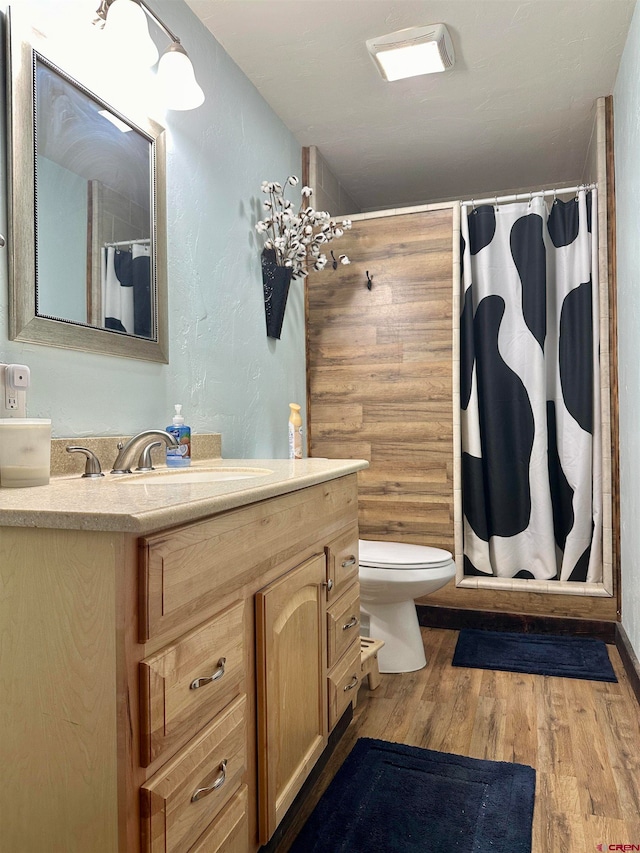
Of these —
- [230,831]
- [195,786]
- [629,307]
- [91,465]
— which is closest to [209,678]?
[195,786]

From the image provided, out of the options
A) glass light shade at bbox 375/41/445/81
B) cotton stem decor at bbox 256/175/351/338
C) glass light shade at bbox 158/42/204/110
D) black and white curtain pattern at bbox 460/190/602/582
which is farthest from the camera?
black and white curtain pattern at bbox 460/190/602/582

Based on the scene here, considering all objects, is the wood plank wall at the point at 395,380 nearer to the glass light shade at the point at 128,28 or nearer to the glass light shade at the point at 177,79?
the glass light shade at the point at 177,79

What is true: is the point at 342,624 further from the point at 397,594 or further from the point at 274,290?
the point at 274,290

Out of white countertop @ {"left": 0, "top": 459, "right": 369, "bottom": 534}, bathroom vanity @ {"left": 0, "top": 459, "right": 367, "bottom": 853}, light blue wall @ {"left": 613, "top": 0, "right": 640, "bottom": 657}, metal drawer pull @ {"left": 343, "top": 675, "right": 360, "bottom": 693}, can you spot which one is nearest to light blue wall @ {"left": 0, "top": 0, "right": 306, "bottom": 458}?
white countertop @ {"left": 0, "top": 459, "right": 369, "bottom": 534}

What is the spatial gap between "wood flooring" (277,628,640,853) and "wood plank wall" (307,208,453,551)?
71cm

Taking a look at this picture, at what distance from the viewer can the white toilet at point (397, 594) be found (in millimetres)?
2221

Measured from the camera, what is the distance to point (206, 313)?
2043 mm

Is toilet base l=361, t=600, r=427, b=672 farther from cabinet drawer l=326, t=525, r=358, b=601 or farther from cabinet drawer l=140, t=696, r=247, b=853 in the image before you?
cabinet drawer l=140, t=696, r=247, b=853

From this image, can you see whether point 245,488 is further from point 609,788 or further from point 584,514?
point 584,514

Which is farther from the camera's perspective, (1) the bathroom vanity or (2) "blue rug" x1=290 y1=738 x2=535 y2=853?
(2) "blue rug" x1=290 y1=738 x2=535 y2=853

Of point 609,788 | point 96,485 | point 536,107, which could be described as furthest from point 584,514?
point 96,485

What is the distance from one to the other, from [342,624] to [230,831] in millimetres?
680

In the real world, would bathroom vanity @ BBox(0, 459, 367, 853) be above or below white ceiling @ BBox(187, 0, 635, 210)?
below

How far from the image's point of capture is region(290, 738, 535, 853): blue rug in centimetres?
134
